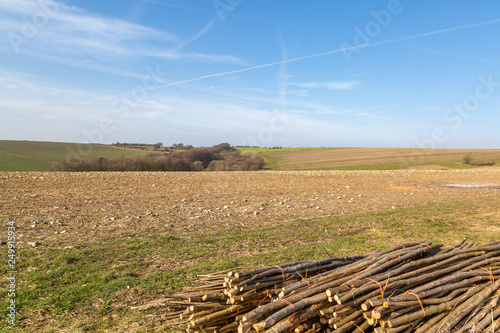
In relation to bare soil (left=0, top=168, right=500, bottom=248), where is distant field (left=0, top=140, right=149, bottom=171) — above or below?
above

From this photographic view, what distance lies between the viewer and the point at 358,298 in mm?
3877

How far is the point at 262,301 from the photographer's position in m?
4.23

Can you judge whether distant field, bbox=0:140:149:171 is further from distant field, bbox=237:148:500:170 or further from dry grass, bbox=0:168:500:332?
distant field, bbox=237:148:500:170

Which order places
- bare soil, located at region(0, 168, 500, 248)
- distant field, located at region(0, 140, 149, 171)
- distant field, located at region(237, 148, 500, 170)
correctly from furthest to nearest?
distant field, located at region(237, 148, 500, 170) < distant field, located at region(0, 140, 149, 171) < bare soil, located at region(0, 168, 500, 248)

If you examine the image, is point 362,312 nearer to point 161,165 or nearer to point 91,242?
point 91,242

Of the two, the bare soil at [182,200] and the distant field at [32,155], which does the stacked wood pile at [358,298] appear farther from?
the distant field at [32,155]

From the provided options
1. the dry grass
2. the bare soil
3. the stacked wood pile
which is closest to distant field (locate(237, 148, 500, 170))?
the bare soil

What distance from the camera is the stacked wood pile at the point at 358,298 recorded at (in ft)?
12.2

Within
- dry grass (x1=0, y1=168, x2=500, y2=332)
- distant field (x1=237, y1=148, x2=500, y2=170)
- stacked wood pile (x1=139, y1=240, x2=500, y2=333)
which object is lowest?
dry grass (x1=0, y1=168, x2=500, y2=332)

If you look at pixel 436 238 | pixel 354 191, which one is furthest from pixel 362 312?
pixel 354 191

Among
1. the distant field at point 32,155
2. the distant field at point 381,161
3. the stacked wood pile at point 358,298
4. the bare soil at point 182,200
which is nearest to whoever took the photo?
the stacked wood pile at point 358,298

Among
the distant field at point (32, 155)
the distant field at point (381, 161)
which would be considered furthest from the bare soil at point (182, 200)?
the distant field at point (381, 161)

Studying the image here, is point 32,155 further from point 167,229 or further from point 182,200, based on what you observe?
point 167,229

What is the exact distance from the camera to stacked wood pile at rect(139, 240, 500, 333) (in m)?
3.73
